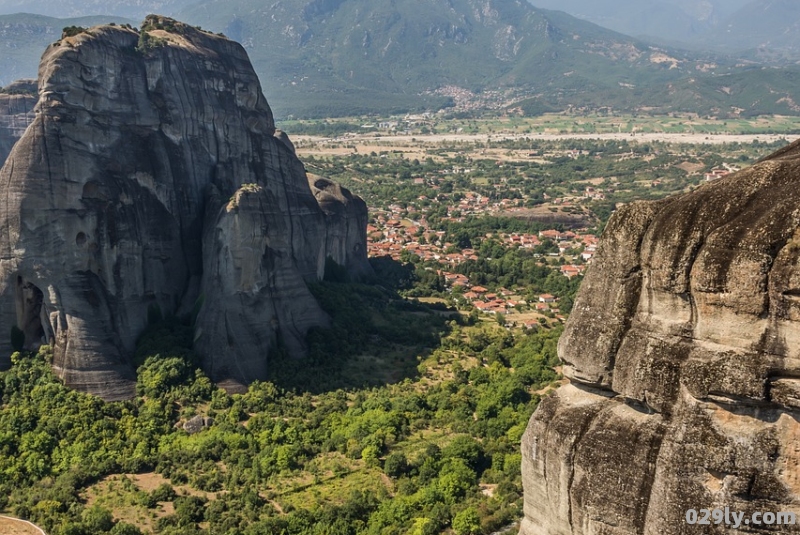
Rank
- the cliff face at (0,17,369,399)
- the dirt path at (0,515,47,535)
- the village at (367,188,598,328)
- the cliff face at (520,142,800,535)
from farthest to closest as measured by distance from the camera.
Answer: the village at (367,188,598,328) → the cliff face at (0,17,369,399) → the dirt path at (0,515,47,535) → the cliff face at (520,142,800,535)

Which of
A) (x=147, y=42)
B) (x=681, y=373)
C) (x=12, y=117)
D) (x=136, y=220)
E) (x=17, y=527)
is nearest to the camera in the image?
(x=681, y=373)

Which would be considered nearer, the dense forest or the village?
the dense forest

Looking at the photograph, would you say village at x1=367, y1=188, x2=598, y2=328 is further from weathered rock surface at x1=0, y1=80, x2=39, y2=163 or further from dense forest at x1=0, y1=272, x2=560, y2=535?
weathered rock surface at x1=0, y1=80, x2=39, y2=163

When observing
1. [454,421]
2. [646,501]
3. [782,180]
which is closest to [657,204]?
[782,180]

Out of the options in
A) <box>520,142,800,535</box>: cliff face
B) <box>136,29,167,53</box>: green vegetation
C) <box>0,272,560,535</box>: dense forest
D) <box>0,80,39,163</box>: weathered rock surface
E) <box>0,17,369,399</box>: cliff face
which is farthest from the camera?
<box>0,80,39,163</box>: weathered rock surface

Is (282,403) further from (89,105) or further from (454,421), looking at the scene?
(89,105)

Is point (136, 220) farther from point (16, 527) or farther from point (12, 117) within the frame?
point (12, 117)

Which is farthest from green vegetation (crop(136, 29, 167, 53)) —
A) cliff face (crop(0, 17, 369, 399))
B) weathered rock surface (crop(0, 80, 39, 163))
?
weathered rock surface (crop(0, 80, 39, 163))

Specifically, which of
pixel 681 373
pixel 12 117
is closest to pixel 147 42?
pixel 12 117

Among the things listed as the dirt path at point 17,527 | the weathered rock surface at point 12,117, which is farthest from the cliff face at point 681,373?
the weathered rock surface at point 12,117
